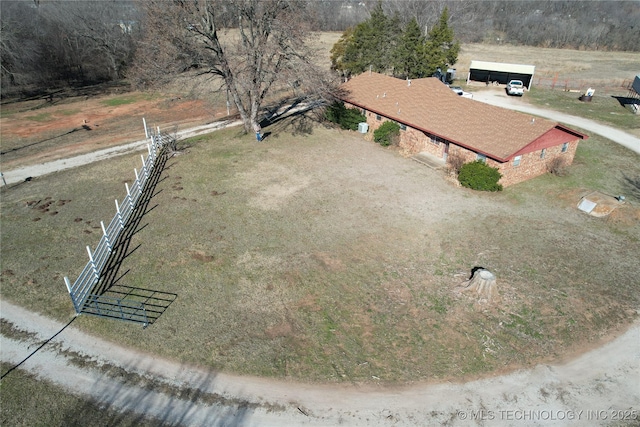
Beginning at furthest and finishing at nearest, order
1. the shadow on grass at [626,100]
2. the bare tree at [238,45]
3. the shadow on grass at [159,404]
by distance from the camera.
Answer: the shadow on grass at [626,100] < the bare tree at [238,45] < the shadow on grass at [159,404]

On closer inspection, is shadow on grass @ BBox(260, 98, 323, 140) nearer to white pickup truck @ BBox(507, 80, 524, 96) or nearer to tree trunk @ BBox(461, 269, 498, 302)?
tree trunk @ BBox(461, 269, 498, 302)

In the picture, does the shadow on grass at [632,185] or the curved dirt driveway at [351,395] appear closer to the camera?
the curved dirt driveway at [351,395]

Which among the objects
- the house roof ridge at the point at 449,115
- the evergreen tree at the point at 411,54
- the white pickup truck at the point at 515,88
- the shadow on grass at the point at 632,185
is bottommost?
the shadow on grass at the point at 632,185

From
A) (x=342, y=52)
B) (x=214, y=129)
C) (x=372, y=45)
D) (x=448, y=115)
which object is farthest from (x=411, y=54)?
(x=214, y=129)

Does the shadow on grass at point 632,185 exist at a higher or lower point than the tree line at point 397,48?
lower

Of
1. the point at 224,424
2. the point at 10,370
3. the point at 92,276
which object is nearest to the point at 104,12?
the point at 92,276

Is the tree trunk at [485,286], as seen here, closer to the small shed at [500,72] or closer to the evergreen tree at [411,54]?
the evergreen tree at [411,54]

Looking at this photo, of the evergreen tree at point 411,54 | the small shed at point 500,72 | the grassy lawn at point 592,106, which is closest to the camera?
the grassy lawn at point 592,106

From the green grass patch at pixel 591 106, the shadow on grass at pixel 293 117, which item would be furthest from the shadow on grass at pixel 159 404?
the green grass patch at pixel 591 106
